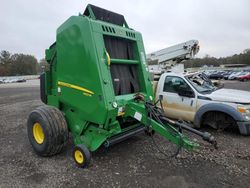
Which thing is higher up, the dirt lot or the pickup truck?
the pickup truck

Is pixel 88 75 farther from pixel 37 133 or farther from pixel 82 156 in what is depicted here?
pixel 37 133

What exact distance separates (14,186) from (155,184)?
2143mm

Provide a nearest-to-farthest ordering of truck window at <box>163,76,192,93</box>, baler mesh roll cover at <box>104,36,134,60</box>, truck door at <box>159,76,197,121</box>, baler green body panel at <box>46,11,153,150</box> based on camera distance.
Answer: baler green body panel at <box>46,11,153,150</box>, baler mesh roll cover at <box>104,36,134,60</box>, truck door at <box>159,76,197,121</box>, truck window at <box>163,76,192,93</box>

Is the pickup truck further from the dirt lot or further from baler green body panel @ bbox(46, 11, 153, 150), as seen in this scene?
baler green body panel @ bbox(46, 11, 153, 150)

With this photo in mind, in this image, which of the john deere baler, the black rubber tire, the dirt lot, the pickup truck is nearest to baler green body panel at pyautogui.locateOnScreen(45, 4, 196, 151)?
the john deere baler

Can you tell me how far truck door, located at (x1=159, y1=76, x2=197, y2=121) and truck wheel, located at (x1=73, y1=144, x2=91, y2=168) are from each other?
3285 mm

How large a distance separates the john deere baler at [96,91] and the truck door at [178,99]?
175 centimetres

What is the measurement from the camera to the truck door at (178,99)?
5.64m

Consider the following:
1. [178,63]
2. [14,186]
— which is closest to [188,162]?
[14,186]

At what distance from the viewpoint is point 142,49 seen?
14.7 feet

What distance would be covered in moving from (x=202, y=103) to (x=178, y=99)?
2.32ft

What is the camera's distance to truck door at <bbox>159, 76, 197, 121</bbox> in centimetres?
564

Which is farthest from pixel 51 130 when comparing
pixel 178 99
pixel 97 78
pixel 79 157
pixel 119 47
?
pixel 178 99

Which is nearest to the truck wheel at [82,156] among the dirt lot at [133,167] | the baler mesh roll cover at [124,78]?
the dirt lot at [133,167]
